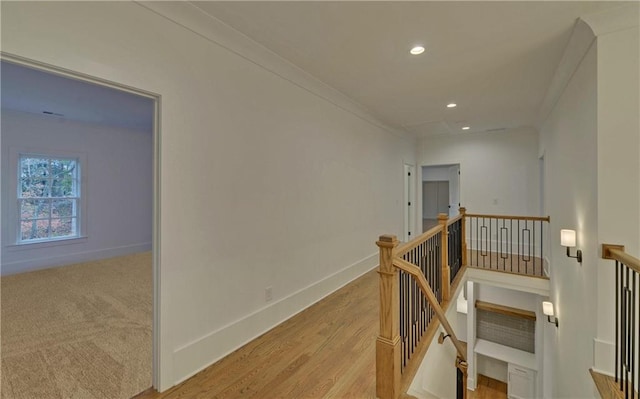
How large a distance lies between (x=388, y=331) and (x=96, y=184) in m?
6.36

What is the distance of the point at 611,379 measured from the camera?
2.12 meters

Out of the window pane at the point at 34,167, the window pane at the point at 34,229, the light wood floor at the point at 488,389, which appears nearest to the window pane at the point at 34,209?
the window pane at the point at 34,229

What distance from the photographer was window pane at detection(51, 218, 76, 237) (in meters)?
5.31

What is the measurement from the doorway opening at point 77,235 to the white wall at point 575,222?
3.46m

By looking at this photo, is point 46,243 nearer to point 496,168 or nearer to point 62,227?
point 62,227

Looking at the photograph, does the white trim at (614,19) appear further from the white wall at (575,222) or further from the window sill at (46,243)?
the window sill at (46,243)

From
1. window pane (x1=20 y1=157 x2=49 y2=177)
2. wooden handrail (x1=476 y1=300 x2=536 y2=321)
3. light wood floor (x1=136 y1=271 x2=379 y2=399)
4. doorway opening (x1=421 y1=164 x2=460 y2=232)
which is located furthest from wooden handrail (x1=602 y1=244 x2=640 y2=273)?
doorway opening (x1=421 y1=164 x2=460 y2=232)

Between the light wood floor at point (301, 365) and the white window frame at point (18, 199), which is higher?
the white window frame at point (18, 199)

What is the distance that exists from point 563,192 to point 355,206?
2.72 meters

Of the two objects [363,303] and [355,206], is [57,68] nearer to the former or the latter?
[363,303]

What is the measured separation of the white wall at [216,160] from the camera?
1738 millimetres

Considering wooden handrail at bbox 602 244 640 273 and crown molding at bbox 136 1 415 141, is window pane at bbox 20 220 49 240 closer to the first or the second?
crown molding at bbox 136 1 415 141

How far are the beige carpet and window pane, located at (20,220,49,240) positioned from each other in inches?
30.5

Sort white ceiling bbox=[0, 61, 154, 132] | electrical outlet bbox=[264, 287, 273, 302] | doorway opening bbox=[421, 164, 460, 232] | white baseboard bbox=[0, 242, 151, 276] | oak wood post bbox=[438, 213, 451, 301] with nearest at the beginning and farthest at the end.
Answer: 1. electrical outlet bbox=[264, 287, 273, 302]
2. white ceiling bbox=[0, 61, 154, 132]
3. oak wood post bbox=[438, 213, 451, 301]
4. white baseboard bbox=[0, 242, 151, 276]
5. doorway opening bbox=[421, 164, 460, 232]
